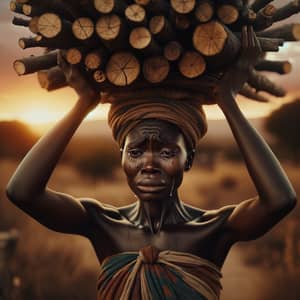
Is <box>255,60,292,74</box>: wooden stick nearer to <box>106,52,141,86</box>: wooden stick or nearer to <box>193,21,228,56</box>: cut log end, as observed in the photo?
<box>193,21,228,56</box>: cut log end

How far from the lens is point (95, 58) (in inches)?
128

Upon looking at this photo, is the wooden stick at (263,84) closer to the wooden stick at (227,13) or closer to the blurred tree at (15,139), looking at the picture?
the wooden stick at (227,13)

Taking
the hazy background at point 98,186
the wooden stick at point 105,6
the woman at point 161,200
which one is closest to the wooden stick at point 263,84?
the woman at point 161,200

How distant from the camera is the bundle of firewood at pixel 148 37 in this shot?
316cm

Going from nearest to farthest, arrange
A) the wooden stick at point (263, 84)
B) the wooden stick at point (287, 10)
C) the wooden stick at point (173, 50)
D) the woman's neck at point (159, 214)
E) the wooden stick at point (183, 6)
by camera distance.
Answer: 1. the wooden stick at point (183, 6)
2. the wooden stick at point (173, 50)
3. the woman's neck at point (159, 214)
4. the wooden stick at point (287, 10)
5. the wooden stick at point (263, 84)

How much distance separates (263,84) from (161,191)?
2.36 feet

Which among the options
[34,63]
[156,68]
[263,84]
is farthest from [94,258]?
[156,68]

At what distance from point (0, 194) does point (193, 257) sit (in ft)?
13.1

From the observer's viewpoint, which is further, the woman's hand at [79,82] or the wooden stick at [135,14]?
the woman's hand at [79,82]

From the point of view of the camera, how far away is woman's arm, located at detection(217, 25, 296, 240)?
317cm

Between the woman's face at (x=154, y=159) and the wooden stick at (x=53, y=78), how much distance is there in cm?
38

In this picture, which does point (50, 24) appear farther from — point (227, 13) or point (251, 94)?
point (251, 94)

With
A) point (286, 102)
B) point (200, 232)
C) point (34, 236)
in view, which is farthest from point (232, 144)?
point (200, 232)

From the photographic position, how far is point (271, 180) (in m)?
3.17
